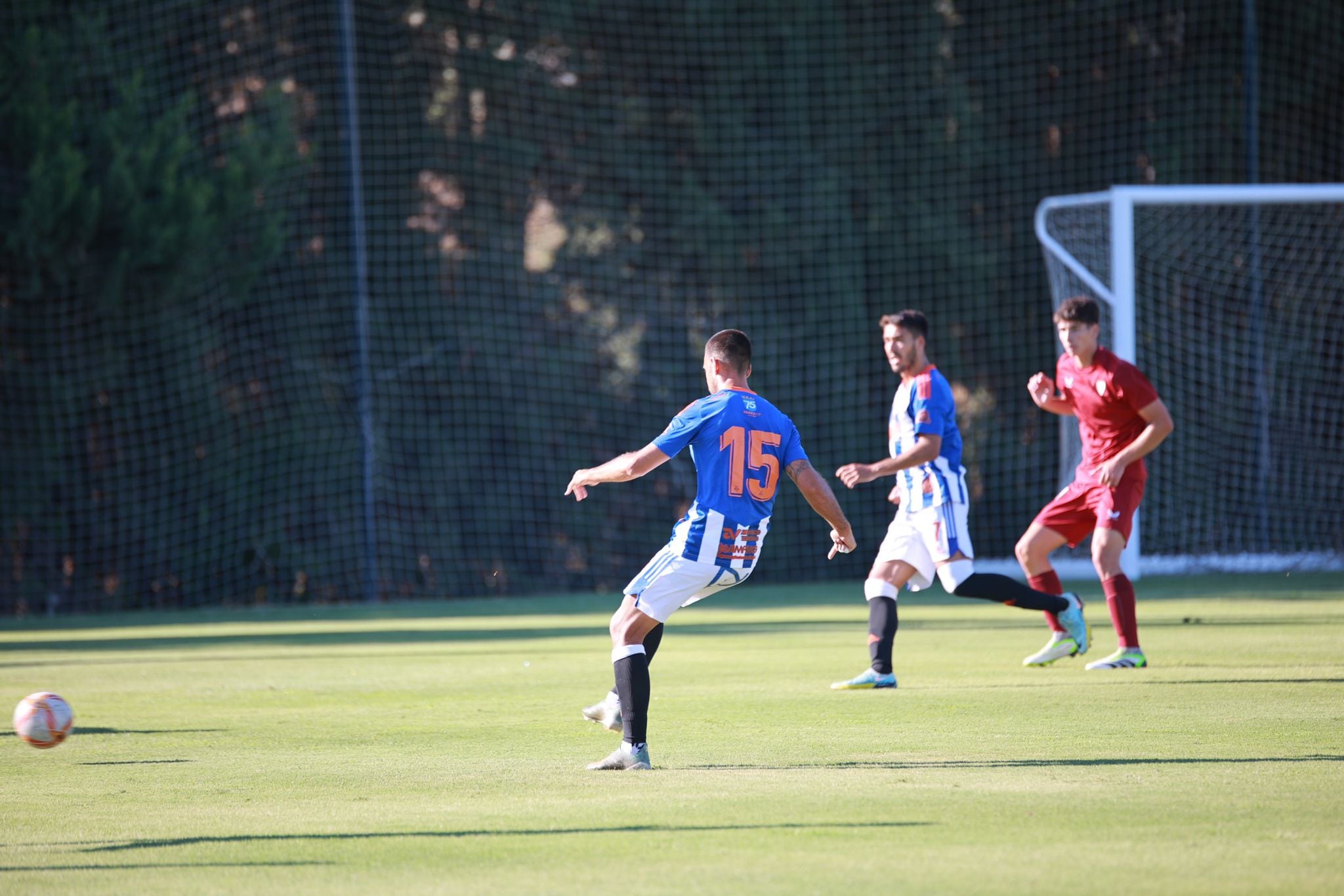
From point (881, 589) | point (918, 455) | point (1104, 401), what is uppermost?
point (1104, 401)

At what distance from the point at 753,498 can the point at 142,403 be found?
1337 centimetres

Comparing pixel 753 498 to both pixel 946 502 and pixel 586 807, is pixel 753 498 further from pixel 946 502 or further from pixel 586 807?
pixel 946 502

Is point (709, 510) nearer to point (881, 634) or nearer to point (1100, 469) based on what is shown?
point (881, 634)

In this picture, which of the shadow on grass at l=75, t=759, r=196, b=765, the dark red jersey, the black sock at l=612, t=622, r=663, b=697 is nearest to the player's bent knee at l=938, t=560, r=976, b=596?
the dark red jersey

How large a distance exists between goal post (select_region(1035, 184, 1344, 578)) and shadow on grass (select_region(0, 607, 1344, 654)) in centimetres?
611

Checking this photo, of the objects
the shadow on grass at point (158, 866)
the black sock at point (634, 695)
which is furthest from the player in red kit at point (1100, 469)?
the shadow on grass at point (158, 866)

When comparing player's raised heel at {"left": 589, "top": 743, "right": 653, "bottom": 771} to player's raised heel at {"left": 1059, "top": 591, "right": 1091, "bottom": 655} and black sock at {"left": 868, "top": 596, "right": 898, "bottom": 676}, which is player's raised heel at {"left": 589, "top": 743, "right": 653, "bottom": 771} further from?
player's raised heel at {"left": 1059, "top": 591, "right": 1091, "bottom": 655}

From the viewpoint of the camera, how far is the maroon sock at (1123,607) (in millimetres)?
8625

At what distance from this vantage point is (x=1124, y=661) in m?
8.68

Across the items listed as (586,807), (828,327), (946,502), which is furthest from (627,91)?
(586,807)

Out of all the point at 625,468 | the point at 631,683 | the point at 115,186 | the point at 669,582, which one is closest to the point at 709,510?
the point at 669,582

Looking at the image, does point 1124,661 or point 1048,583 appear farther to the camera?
point 1048,583

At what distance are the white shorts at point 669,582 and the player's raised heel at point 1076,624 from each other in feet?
11.6

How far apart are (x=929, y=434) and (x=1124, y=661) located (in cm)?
182
